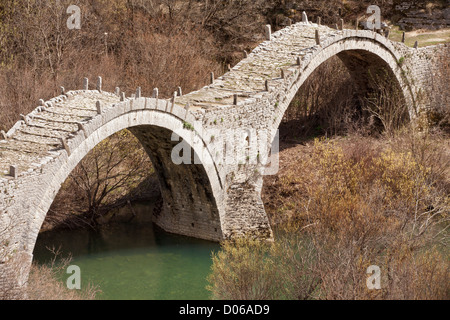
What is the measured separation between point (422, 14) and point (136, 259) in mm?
20559

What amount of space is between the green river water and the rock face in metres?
17.9

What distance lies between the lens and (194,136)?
1588 cm

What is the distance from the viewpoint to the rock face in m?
30.9

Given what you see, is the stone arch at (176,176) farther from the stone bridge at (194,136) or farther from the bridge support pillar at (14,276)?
the bridge support pillar at (14,276)

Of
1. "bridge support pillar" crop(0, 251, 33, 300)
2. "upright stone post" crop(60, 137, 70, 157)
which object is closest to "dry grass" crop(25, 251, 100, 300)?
"bridge support pillar" crop(0, 251, 33, 300)

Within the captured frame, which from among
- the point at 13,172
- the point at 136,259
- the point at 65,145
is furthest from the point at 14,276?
the point at 136,259

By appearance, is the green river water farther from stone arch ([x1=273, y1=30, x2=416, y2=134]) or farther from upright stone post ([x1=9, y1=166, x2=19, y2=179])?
stone arch ([x1=273, y1=30, x2=416, y2=134])

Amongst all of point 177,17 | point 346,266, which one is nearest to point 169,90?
point 177,17

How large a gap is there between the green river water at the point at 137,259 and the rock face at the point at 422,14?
17917 mm

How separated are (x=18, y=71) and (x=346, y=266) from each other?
1318 cm

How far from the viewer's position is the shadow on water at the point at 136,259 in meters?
15.3

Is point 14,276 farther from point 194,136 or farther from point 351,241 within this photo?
point 351,241

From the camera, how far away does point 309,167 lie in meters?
21.3
